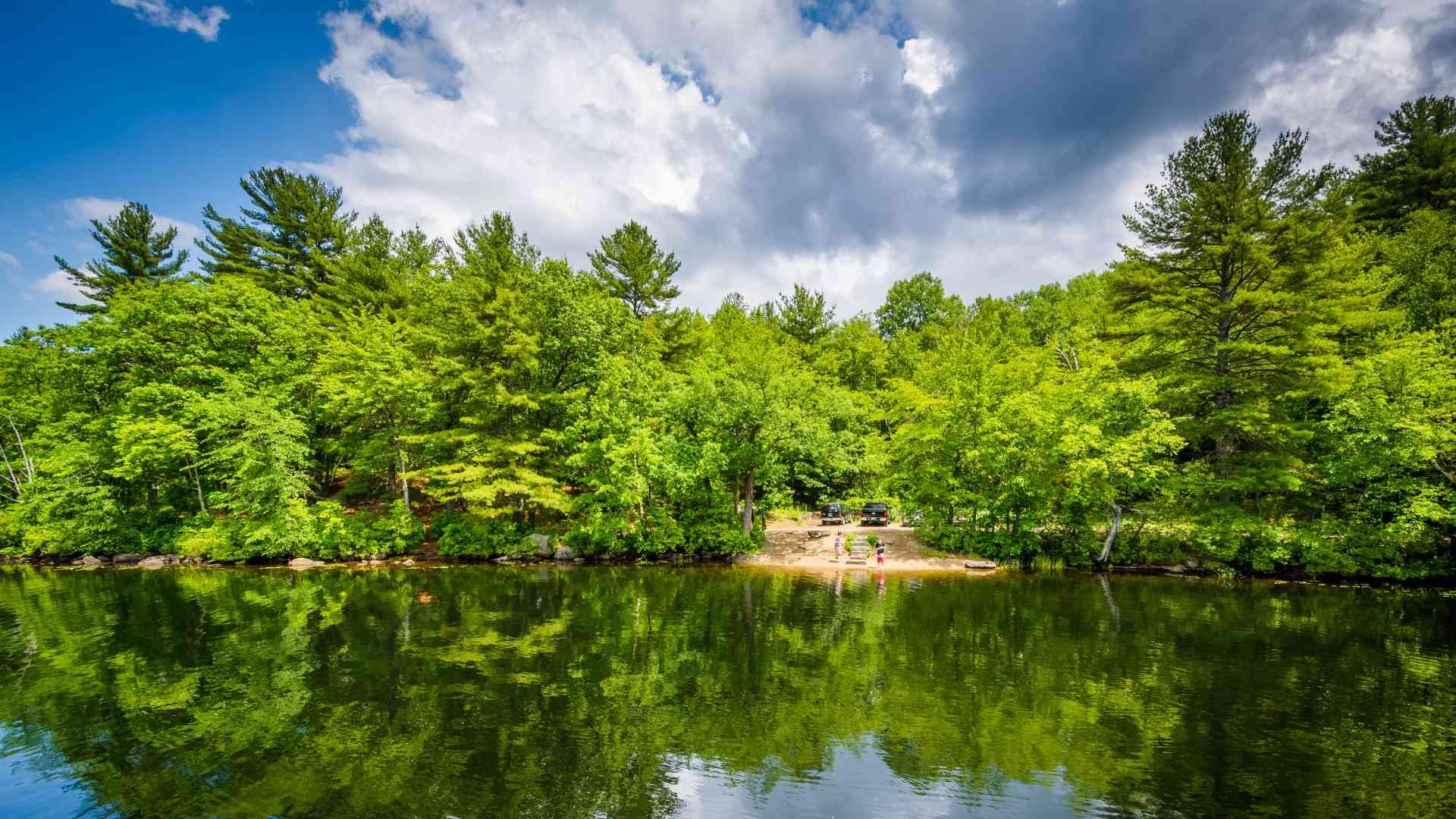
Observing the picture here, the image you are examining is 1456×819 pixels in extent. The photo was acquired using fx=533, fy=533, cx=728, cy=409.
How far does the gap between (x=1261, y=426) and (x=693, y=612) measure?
26.1 m

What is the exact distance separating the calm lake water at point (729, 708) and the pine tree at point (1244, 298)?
25.2 feet

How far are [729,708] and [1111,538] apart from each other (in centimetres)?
2276

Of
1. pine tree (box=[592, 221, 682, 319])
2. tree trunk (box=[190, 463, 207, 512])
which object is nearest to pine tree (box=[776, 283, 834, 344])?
pine tree (box=[592, 221, 682, 319])

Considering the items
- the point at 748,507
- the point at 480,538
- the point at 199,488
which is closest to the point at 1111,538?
the point at 748,507

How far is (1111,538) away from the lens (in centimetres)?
2492

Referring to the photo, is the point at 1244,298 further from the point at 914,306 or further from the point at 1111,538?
the point at 914,306

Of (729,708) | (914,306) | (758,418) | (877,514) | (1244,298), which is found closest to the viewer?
(729,708)

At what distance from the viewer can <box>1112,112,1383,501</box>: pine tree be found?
22.0 meters

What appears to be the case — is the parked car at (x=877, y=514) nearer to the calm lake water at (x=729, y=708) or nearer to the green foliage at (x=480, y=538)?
the calm lake water at (x=729, y=708)

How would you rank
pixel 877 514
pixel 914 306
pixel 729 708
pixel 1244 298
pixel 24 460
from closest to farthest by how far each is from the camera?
1. pixel 729 708
2. pixel 1244 298
3. pixel 24 460
4. pixel 877 514
5. pixel 914 306

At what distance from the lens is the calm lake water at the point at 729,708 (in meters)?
7.93

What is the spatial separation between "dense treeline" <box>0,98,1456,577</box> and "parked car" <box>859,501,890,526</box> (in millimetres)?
3148

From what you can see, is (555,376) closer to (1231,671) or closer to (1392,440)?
(1231,671)

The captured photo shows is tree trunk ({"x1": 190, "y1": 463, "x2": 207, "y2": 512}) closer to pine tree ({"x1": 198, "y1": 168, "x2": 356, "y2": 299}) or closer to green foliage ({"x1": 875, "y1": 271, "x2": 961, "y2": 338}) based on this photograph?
pine tree ({"x1": 198, "y1": 168, "x2": 356, "y2": 299})
